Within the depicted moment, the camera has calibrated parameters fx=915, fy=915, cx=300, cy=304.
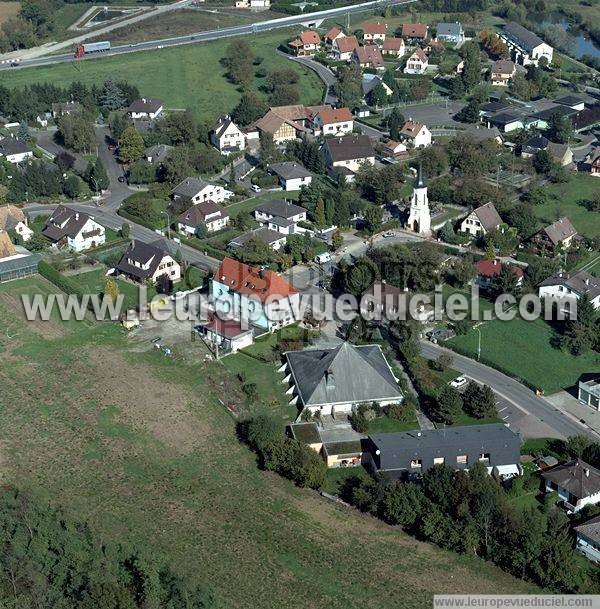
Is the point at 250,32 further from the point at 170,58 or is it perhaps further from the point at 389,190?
the point at 389,190

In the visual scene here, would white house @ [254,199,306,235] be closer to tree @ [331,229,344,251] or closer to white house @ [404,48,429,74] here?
tree @ [331,229,344,251]

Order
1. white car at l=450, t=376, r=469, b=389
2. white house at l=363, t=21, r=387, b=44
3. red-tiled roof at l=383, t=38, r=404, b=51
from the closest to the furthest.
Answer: white car at l=450, t=376, r=469, b=389
red-tiled roof at l=383, t=38, r=404, b=51
white house at l=363, t=21, r=387, b=44

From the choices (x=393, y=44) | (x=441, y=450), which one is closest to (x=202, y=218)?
(x=441, y=450)

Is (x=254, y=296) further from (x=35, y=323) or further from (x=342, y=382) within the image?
(x=35, y=323)

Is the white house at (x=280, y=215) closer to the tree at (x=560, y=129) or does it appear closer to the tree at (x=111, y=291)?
the tree at (x=111, y=291)

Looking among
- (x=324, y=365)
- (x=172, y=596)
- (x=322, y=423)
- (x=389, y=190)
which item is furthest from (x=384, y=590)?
(x=389, y=190)

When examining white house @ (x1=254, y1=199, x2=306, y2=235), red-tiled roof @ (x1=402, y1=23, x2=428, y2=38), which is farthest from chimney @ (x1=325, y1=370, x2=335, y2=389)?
red-tiled roof @ (x1=402, y1=23, x2=428, y2=38)
